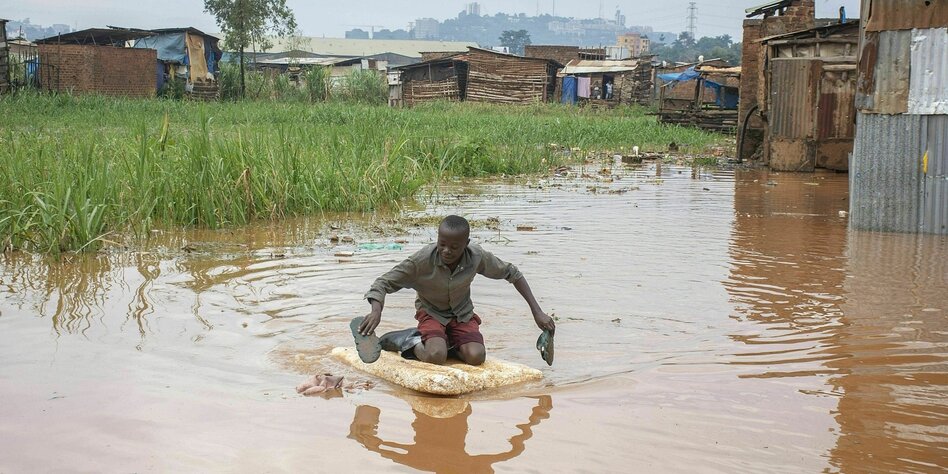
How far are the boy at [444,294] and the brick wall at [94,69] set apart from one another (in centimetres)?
2680

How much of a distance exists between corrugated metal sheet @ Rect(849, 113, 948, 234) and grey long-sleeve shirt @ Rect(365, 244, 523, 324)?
19.6ft

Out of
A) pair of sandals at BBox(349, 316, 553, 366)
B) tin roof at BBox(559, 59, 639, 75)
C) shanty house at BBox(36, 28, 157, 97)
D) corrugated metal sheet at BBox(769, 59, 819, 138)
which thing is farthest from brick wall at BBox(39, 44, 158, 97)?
pair of sandals at BBox(349, 316, 553, 366)

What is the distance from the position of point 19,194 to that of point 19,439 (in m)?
4.51

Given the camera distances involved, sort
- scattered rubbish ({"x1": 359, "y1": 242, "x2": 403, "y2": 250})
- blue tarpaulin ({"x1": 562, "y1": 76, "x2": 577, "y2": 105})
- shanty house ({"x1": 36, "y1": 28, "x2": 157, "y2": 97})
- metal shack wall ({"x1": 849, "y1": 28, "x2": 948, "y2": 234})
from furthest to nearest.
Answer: blue tarpaulin ({"x1": 562, "y1": 76, "x2": 577, "y2": 105}) → shanty house ({"x1": 36, "y1": 28, "x2": 157, "y2": 97}) → metal shack wall ({"x1": 849, "y1": 28, "x2": 948, "y2": 234}) → scattered rubbish ({"x1": 359, "y1": 242, "x2": 403, "y2": 250})

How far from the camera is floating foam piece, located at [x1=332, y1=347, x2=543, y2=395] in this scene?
4.47m

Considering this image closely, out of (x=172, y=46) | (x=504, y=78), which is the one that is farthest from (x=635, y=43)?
(x=172, y=46)

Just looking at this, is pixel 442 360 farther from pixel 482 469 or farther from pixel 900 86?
pixel 900 86

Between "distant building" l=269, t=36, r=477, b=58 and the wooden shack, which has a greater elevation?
"distant building" l=269, t=36, r=477, b=58

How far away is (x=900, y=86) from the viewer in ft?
30.1

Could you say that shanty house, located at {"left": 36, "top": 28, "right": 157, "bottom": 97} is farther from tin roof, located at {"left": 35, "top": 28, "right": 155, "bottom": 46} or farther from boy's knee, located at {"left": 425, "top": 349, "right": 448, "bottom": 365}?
boy's knee, located at {"left": 425, "top": 349, "right": 448, "bottom": 365}

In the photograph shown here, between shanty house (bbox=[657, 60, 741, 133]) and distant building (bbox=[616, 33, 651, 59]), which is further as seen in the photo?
distant building (bbox=[616, 33, 651, 59])

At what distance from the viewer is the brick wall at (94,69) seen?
3003 centimetres

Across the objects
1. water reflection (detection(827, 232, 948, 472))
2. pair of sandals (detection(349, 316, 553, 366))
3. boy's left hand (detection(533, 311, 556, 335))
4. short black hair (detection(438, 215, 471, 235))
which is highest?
short black hair (detection(438, 215, 471, 235))

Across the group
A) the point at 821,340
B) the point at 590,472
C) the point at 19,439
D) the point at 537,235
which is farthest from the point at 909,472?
the point at 537,235
